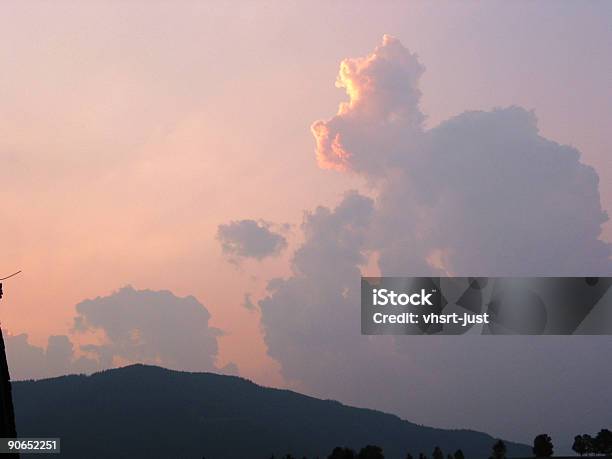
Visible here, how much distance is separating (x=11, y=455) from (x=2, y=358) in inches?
161

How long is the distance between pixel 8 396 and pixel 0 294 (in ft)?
16.3

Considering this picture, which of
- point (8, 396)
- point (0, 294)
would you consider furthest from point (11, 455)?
point (0, 294)

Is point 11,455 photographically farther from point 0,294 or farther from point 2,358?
point 0,294

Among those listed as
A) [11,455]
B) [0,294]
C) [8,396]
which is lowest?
[11,455]

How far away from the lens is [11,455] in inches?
1473

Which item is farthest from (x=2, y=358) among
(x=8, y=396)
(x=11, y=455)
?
(x=11, y=455)

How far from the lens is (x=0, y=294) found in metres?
35.4

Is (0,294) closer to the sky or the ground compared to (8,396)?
closer to the sky

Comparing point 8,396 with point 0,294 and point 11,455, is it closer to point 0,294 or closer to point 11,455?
point 11,455

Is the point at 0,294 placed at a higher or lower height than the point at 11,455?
higher

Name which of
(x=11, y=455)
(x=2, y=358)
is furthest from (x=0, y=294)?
(x=11, y=455)

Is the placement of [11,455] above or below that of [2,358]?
below

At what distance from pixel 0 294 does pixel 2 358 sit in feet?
10.7

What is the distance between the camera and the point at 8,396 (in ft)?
123
